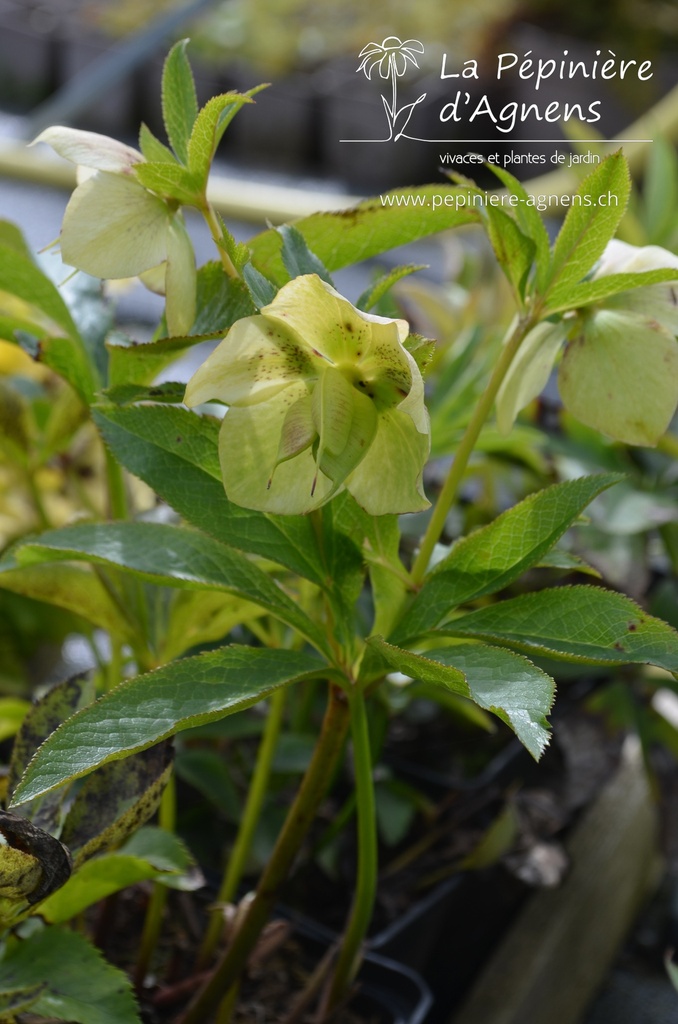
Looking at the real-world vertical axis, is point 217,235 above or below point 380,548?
above

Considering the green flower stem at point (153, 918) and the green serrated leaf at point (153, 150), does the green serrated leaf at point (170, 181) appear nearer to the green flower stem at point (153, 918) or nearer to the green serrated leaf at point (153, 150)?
the green serrated leaf at point (153, 150)

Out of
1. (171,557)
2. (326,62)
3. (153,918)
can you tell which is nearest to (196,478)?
(171,557)

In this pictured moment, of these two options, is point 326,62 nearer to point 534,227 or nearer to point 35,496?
point 35,496

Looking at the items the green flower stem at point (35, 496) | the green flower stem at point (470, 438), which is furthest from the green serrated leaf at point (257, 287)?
the green flower stem at point (35, 496)

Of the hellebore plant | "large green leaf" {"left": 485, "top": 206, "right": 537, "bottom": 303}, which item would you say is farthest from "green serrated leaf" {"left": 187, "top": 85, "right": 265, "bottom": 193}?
"large green leaf" {"left": 485, "top": 206, "right": 537, "bottom": 303}

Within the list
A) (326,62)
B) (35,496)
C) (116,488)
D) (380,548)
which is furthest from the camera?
(326,62)

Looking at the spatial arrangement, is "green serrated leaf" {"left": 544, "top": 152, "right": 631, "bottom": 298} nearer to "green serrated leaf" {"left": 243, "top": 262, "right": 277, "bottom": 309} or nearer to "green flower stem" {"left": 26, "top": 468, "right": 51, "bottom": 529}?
"green serrated leaf" {"left": 243, "top": 262, "right": 277, "bottom": 309}
